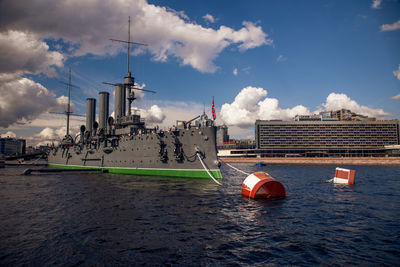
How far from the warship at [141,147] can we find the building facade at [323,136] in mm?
110417

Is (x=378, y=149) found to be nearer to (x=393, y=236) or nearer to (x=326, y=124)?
(x=326, y=124)

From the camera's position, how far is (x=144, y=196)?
19.7m

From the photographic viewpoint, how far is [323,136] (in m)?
146

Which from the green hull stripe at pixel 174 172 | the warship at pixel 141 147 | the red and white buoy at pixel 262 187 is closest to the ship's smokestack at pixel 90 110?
the warship at pixel 141 147

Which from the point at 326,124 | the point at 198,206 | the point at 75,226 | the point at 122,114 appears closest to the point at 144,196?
the point at 198,206

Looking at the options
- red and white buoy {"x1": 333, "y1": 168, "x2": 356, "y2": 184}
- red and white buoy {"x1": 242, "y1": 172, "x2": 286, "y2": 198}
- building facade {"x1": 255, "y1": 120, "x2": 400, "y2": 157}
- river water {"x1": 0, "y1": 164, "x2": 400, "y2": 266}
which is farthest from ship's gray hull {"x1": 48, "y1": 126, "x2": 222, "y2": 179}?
building facade {"x1": 255, "y1": 120, "x2": 400, "y2": 157}

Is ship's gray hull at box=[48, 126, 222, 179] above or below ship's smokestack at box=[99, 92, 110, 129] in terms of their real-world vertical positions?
below

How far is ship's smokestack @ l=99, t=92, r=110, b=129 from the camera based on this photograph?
2032 inches

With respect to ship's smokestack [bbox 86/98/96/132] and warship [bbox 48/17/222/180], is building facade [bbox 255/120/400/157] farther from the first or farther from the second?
warship [bbox 48/17/222/180]

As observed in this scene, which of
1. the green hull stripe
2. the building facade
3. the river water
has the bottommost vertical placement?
the river water

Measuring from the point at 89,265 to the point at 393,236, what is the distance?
12.6 meters

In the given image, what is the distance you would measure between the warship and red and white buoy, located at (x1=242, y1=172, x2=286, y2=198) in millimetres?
6369

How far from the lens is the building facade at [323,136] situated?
14312 cm

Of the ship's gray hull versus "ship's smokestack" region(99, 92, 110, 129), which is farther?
"ship's smokestack" region(99, 92, 110, 129)
